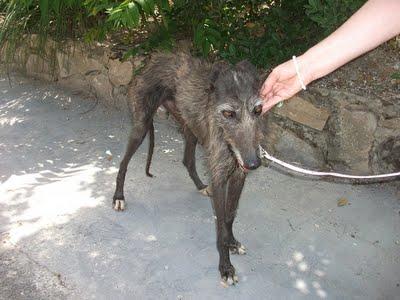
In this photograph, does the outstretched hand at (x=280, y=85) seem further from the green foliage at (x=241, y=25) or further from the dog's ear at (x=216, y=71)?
the green foliage at (x=241, y=25)

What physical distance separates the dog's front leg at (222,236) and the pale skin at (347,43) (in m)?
0.85

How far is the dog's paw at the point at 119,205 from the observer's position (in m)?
4.44

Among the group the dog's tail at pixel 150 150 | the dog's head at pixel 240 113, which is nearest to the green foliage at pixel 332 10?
the dog's head at pixel 240 113

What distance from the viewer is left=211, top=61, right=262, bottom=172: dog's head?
334 centimetres

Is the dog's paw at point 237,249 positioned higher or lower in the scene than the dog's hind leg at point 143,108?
lower

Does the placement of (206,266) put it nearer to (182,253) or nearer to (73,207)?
(182,253)

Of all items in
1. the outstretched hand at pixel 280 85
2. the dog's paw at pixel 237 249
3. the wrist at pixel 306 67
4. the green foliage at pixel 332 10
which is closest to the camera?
the wrist at pixel 306 67

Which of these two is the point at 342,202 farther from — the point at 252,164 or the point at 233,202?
the point at 252,164

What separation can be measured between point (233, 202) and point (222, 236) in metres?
0.28

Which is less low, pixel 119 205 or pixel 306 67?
pixel 306 67

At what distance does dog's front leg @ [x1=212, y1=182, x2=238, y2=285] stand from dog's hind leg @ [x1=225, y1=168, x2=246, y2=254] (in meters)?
0.09

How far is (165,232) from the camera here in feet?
13.7

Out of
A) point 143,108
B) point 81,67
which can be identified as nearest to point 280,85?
point 143,108

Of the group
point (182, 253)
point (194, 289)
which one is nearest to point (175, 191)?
point (182, 253)
